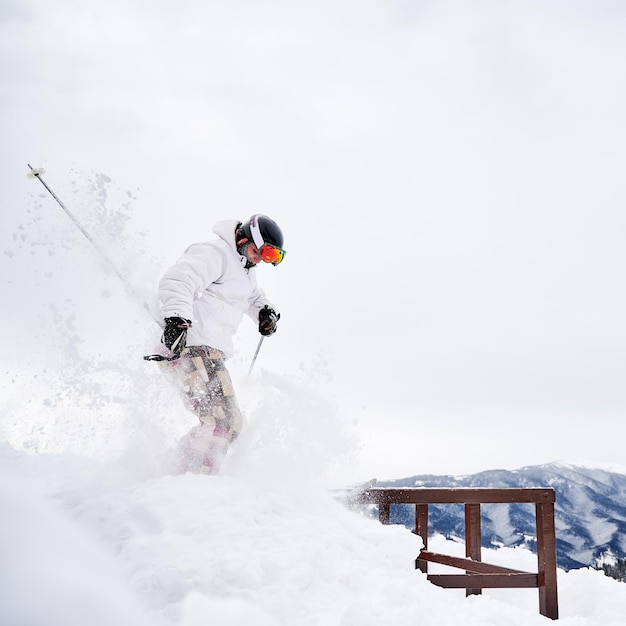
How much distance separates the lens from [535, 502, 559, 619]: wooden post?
15.1ft

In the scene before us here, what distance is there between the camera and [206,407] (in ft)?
12.5

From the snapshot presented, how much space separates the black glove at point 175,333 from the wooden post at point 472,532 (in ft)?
11.0

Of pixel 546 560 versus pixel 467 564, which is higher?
pixel 546 560

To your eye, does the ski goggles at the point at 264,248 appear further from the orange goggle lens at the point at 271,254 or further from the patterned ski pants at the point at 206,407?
the patterned ski pants at the point at 206,407

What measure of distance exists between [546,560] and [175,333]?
3825 mm

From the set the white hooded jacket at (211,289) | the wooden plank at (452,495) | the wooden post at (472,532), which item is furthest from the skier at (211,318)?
the wooden post at (472,532)

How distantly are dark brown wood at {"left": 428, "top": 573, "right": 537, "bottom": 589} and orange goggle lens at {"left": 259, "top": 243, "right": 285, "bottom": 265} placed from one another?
9.18 ft

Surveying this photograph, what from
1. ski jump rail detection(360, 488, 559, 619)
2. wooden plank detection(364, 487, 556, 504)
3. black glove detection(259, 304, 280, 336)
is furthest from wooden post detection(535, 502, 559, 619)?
black glove detection(259, 304, 280, 336)

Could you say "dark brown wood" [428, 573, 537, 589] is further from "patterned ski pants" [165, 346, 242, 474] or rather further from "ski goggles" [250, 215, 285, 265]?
"ski goggles" [250, 215, 285, 265]

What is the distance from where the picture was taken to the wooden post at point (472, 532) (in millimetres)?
5180

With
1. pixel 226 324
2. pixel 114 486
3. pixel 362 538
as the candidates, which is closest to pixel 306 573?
pixel 362 538

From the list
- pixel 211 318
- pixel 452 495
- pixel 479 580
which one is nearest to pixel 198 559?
pixel 211 318

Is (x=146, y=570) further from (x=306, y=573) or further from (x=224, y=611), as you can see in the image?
(x=306, y=573)

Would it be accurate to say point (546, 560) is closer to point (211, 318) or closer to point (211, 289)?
point (211, 318)
